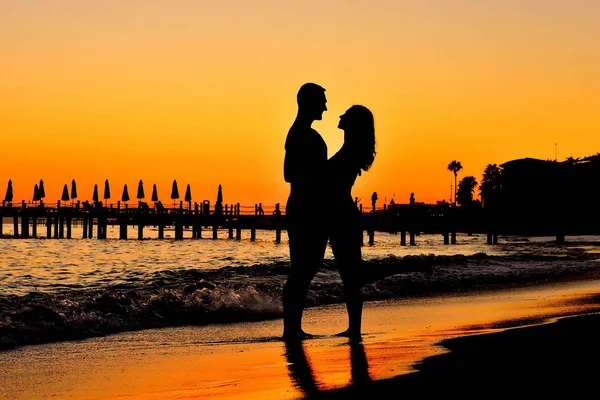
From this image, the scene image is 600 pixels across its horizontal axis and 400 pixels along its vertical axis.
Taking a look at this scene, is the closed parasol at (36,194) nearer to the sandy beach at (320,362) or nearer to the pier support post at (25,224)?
the pier support post at (25,224)

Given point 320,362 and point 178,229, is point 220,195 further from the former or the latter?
point 320,362

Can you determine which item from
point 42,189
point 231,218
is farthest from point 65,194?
point 231,218

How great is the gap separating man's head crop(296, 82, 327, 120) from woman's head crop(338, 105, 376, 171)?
0.21 metres

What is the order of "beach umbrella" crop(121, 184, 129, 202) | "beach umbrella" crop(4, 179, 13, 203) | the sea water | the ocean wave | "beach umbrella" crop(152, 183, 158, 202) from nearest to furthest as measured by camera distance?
the ocean wave, the sea water, "beach umbrella" crop(4, 179, 13, 203), "beach umbrella" crop(121, 184, 129, 202), "beach umbrella" crop(152, 183, 158, 202)

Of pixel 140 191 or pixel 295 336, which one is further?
pixel 140 191

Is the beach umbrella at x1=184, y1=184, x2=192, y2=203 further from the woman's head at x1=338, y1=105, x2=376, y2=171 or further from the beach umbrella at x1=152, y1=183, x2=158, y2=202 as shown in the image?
the woman's head at x1=338, y1=105, x2=376, y2=171

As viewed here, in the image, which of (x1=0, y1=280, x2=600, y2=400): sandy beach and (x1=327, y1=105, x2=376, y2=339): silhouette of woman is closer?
(x1=0, y1=280, x2=600, y2=400): sandy beach

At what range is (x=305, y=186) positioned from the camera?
6.79 metres

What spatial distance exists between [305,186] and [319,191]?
0.12 meters

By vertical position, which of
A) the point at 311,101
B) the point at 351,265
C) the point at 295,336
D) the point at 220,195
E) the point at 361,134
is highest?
the point at 220,195

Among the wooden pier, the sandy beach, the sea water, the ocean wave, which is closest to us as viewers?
the sandy beach

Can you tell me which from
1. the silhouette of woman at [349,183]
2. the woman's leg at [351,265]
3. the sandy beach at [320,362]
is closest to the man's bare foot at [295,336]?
the sandy beach at [320,362]

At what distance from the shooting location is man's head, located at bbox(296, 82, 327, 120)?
695cm

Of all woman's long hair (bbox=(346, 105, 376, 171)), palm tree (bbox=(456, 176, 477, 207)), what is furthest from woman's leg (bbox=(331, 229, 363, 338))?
palm tree (bbox=(456, 176, 477, 207))
